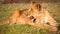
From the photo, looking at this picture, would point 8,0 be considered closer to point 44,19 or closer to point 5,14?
point 5,14

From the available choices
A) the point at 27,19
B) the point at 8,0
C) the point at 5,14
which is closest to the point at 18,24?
the point at 27,19

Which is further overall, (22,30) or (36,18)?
(36,18)

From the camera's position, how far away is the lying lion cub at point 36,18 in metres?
1.99

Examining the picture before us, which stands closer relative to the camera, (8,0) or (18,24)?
(18,24)

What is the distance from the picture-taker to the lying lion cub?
1.99 m

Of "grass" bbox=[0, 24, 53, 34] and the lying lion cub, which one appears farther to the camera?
the lying lion cub

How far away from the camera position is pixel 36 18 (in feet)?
6.84

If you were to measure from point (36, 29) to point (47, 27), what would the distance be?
0.12 metres

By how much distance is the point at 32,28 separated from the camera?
1.92 meters

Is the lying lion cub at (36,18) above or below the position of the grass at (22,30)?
above

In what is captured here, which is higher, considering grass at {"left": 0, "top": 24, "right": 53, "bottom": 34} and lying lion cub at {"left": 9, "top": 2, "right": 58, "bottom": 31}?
lying lion cub at {"left": 9, "top": 2, "right": 58, "bottom": 31}

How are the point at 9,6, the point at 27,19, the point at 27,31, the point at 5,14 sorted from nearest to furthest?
the point at 27,31, the point at 27,19, the point at 5,14, the point at 9,6

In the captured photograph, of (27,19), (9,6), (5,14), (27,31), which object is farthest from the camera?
(9,6)

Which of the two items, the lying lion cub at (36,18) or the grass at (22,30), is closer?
the grass at (22,30)
